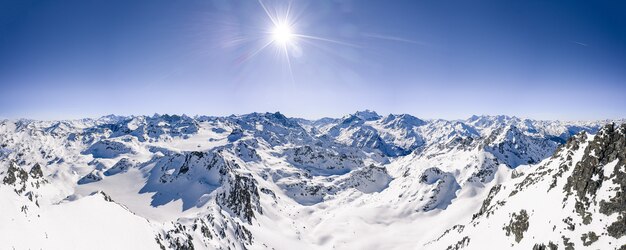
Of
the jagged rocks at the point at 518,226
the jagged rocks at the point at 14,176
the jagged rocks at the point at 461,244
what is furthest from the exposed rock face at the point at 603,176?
the jagged rocks at the point at 14,176

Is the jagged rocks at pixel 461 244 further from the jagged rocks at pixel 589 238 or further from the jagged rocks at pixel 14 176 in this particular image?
the jagged rocks at pixel 14 176

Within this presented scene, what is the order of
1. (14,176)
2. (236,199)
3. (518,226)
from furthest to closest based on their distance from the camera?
(236,199) → (14,176) → (518,226)

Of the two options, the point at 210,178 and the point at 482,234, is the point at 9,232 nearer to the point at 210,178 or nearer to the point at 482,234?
the point at 482,234

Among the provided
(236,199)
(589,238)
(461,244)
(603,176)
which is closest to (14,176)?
(236,199)

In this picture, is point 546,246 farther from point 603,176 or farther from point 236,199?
point 236,199

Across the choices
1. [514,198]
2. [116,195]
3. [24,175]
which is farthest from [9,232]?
[116,195]

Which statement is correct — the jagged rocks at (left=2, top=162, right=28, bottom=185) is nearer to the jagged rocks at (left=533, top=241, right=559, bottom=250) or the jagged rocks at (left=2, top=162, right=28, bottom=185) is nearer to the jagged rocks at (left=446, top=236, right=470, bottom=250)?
the jagged rocks at (left=533, top=241, right=559, bottom=250)

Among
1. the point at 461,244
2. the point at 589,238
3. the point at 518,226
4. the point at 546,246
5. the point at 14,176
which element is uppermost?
the point at 14,176

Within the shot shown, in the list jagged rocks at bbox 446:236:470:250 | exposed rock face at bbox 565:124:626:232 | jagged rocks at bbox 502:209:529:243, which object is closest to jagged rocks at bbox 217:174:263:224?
jagged rocks at bbox 446:236:470:250

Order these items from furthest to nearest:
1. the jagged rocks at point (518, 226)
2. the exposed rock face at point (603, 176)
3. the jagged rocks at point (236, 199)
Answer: the jagged rocks at point (236, 199)
the jagged rocks at point (518, 226)
the exposed rock face at point (603, 176)
